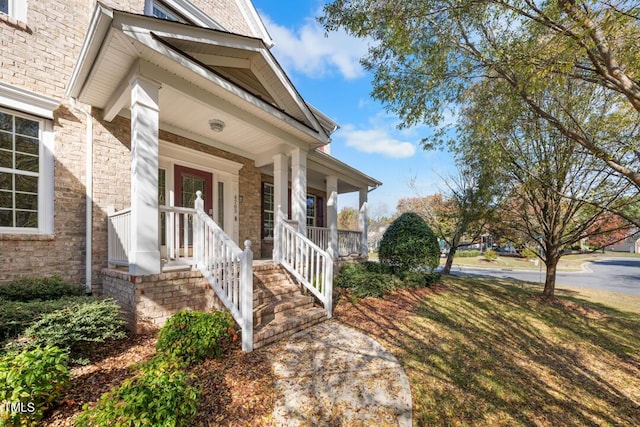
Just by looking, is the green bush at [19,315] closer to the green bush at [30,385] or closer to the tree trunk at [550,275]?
the green bush at [30,385]

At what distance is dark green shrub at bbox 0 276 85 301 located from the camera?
3.94 meters

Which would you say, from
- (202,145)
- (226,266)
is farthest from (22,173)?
(226,266)

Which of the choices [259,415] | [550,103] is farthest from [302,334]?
[550,103]

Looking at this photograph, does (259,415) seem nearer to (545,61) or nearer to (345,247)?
(545,61)

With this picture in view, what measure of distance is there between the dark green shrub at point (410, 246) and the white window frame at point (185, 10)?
26.4ft

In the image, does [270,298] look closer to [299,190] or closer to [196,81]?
[299,190]

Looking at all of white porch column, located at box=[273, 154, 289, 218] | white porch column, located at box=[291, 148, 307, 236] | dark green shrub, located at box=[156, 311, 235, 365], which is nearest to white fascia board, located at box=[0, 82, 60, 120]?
white porch column, located at box=[273, 154, 289, 218]

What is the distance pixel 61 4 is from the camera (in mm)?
4918

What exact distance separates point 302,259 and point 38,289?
4.15m

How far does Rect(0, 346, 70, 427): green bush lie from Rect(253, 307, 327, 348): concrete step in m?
1.99

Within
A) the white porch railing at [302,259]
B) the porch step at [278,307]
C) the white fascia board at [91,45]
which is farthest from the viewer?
the white porch railing at [302,259]

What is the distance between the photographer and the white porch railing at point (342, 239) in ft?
27.5

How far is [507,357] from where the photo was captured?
4.33 metres
